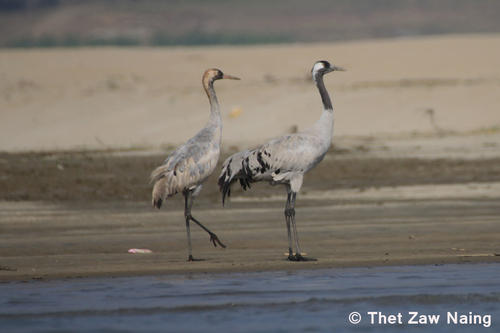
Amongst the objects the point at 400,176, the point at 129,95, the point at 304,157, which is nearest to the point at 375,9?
the point at 129,95

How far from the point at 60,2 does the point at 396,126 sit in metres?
93.6

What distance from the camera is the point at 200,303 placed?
24.8ft

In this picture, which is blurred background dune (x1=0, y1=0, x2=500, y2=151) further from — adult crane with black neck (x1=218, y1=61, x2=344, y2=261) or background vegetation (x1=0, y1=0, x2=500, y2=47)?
background vegetation (x1=0, y1=0, x2=500, y2=47)

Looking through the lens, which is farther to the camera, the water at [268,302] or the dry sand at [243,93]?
the dry sand at [243,93]

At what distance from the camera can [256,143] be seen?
73.2ft

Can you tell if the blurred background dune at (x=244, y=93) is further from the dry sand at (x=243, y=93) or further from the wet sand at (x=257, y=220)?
the wet sand at (x=257, y=220)

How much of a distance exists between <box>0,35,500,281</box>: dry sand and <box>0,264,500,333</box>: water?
532 millimetres

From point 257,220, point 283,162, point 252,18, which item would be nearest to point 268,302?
point 283,162

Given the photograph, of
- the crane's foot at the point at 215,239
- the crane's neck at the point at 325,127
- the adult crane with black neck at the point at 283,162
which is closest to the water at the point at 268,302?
the crane's foot at the point at 215,239

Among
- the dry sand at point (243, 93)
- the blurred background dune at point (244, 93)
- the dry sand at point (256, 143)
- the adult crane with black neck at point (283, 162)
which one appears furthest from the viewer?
the dry sand at point (243, 93)

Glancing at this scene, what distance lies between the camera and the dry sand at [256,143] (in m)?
10.2

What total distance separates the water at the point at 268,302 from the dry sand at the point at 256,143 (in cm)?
53

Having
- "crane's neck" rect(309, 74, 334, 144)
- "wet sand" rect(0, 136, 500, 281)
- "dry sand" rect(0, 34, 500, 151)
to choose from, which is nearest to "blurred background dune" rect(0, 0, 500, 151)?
"dry sand" rect(0, 34, 500, 151)

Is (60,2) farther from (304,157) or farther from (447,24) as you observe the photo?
(304,157)
